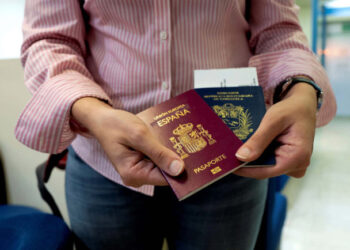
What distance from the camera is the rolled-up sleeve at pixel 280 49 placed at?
645 mm

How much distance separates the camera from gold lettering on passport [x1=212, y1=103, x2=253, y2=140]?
0.54 m

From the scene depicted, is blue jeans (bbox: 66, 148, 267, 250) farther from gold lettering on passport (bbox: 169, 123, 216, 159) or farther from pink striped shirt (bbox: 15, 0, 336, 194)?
gold lettering on passport (bbox: 169, 123, 216, 159)

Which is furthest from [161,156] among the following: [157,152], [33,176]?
[33,176]

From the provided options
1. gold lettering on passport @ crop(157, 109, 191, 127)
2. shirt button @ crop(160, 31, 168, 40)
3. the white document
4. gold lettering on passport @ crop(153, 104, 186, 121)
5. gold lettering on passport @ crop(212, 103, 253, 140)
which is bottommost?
gold lettering on passport @ crop(212, 103, 253, 140)

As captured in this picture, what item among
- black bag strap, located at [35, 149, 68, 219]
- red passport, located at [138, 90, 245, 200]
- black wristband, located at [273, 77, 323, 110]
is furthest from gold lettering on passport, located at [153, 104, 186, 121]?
black bag strap, located at [35, 149, 68, 219]

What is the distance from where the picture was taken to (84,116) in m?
0.54

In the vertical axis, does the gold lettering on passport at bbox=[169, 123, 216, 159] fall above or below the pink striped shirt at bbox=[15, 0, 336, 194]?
below

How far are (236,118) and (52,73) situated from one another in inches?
14.8

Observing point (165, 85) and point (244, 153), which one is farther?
point (165, 85)

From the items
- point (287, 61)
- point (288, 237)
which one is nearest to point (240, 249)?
point (287, 61)

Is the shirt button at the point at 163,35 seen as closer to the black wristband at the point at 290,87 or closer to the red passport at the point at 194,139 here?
the red passport at the point at 194,139

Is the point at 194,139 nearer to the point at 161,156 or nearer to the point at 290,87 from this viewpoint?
the point at 161,156

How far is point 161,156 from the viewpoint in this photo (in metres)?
0.47

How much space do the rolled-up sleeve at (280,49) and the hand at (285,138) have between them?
0.13 meters
